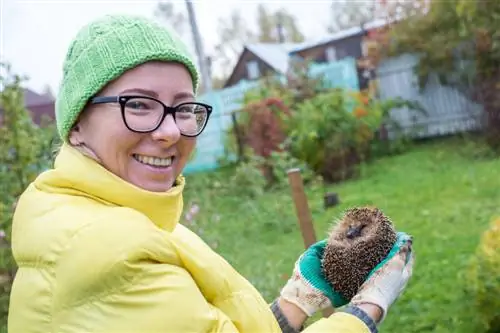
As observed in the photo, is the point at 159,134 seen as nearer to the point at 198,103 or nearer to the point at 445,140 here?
the point at 198,103

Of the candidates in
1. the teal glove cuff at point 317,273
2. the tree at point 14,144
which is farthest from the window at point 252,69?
the teal glove cuff at point 317,273

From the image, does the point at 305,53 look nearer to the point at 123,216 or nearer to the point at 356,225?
the point at 356,225

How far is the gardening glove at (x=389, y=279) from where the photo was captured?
1.59 m

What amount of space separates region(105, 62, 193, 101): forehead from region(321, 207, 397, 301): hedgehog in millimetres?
723

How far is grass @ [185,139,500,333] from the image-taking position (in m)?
4.30

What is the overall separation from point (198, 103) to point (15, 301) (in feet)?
1.93

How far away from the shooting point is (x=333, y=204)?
814cm

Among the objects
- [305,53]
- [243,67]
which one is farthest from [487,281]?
[243,67]

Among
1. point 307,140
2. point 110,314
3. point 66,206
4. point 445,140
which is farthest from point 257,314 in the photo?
point 445,140

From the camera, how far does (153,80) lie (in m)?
1.36

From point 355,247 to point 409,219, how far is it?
4.96 m

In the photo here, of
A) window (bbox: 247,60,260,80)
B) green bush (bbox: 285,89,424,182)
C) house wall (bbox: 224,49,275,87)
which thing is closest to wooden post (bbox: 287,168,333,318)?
green bush (bbox: 285,89,424,182)

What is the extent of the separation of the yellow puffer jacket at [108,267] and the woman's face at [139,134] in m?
0.04

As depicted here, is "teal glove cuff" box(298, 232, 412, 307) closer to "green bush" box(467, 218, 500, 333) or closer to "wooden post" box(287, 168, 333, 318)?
"wooden post" box(287, 168, 333, 318)
